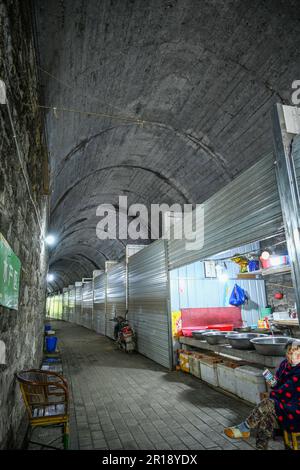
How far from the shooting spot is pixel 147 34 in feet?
17.0

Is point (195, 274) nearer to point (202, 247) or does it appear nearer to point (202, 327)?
point (202, 327)

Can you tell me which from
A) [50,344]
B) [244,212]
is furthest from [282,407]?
[50,344]

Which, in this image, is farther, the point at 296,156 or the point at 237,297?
the point at 237,297

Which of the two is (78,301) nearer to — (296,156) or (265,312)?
(265,312)

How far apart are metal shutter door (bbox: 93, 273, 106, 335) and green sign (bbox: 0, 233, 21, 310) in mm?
13090

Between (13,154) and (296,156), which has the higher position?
(296,156)

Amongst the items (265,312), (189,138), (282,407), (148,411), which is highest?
(189,138)

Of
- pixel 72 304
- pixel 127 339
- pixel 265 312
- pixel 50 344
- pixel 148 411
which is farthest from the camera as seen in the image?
pixel 72 304

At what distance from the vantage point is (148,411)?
4.52 meters

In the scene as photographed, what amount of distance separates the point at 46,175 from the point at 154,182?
20.4 ft

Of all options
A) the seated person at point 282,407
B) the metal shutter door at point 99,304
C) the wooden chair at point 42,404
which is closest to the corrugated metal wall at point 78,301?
the metal shutter door at point 99,304

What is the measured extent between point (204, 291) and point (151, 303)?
5.75 feet

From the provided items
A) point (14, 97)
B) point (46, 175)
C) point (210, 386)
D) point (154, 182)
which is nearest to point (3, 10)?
point (14, 97)

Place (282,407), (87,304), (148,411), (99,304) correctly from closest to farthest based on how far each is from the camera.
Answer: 1. (282,407)
2. (148,411)
3. (99,304)
4. (87,304)
